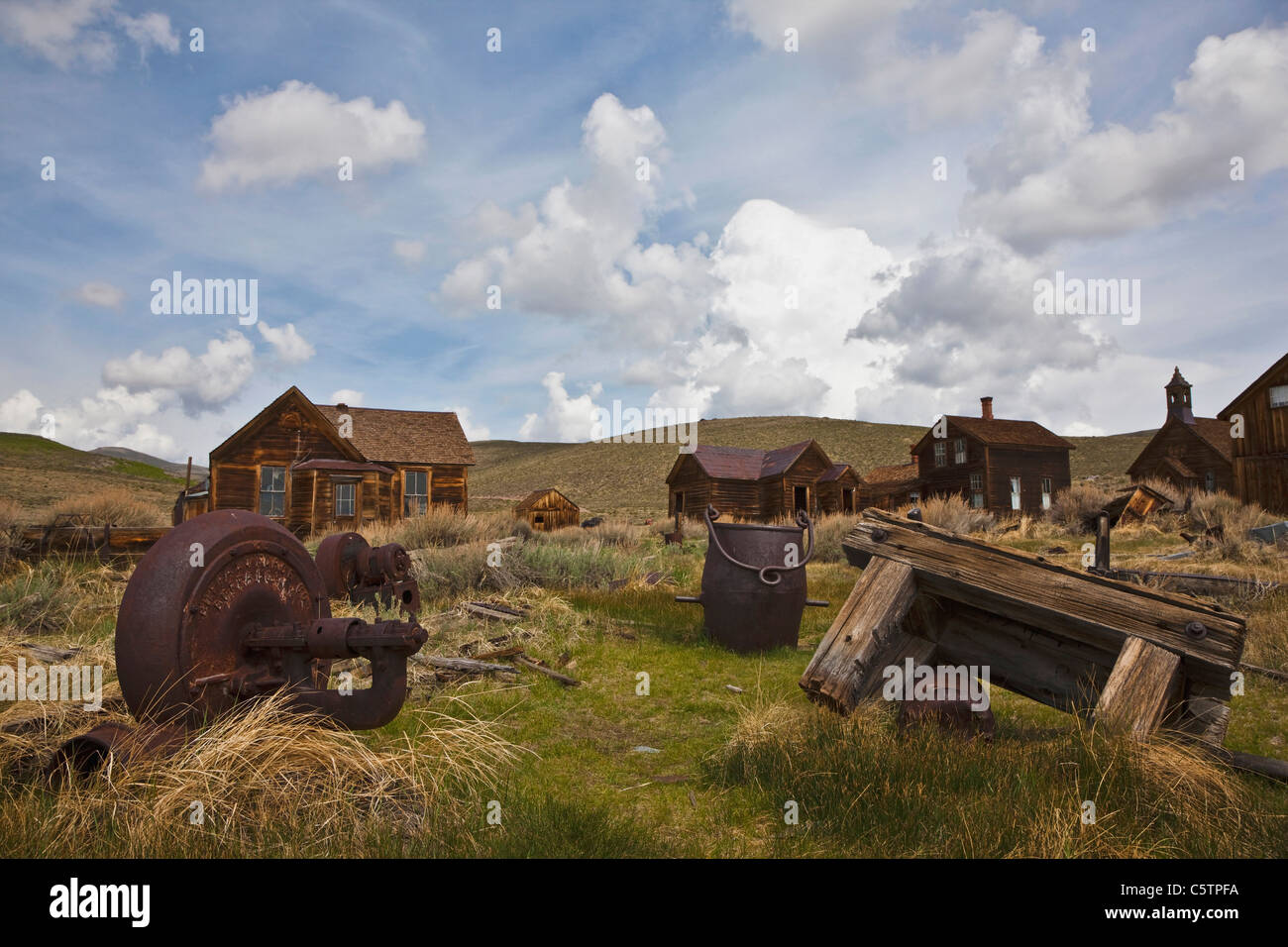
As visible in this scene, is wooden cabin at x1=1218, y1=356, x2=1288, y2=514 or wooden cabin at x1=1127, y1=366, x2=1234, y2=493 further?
wooden cabin at x1=1127, y1=366, x2=1234, y2=493

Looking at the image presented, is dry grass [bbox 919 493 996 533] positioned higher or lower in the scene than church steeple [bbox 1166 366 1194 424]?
lower

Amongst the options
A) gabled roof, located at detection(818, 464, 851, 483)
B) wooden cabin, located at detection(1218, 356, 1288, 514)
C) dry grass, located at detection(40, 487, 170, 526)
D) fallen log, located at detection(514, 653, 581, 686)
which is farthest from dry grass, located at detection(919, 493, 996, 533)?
dry grass, located at detection(40, 487, 170, 526)

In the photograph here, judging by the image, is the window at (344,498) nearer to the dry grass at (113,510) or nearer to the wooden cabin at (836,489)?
the dry grass at (113,510)

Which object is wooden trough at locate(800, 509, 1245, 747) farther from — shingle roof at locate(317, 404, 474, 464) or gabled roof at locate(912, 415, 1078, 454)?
gabled roof at locate(912, 415, 1078, 454)

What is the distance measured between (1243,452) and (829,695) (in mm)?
28226

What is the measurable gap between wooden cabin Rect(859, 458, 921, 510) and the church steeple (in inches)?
561

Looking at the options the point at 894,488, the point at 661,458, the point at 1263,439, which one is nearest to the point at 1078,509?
the point at 1263,439

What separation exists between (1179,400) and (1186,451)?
126 inches

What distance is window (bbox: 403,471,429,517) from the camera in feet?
85.8

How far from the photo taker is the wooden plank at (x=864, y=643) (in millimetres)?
4234

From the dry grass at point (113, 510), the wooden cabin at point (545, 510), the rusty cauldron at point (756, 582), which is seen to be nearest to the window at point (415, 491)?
the wooden cabin at point (545, 510)
